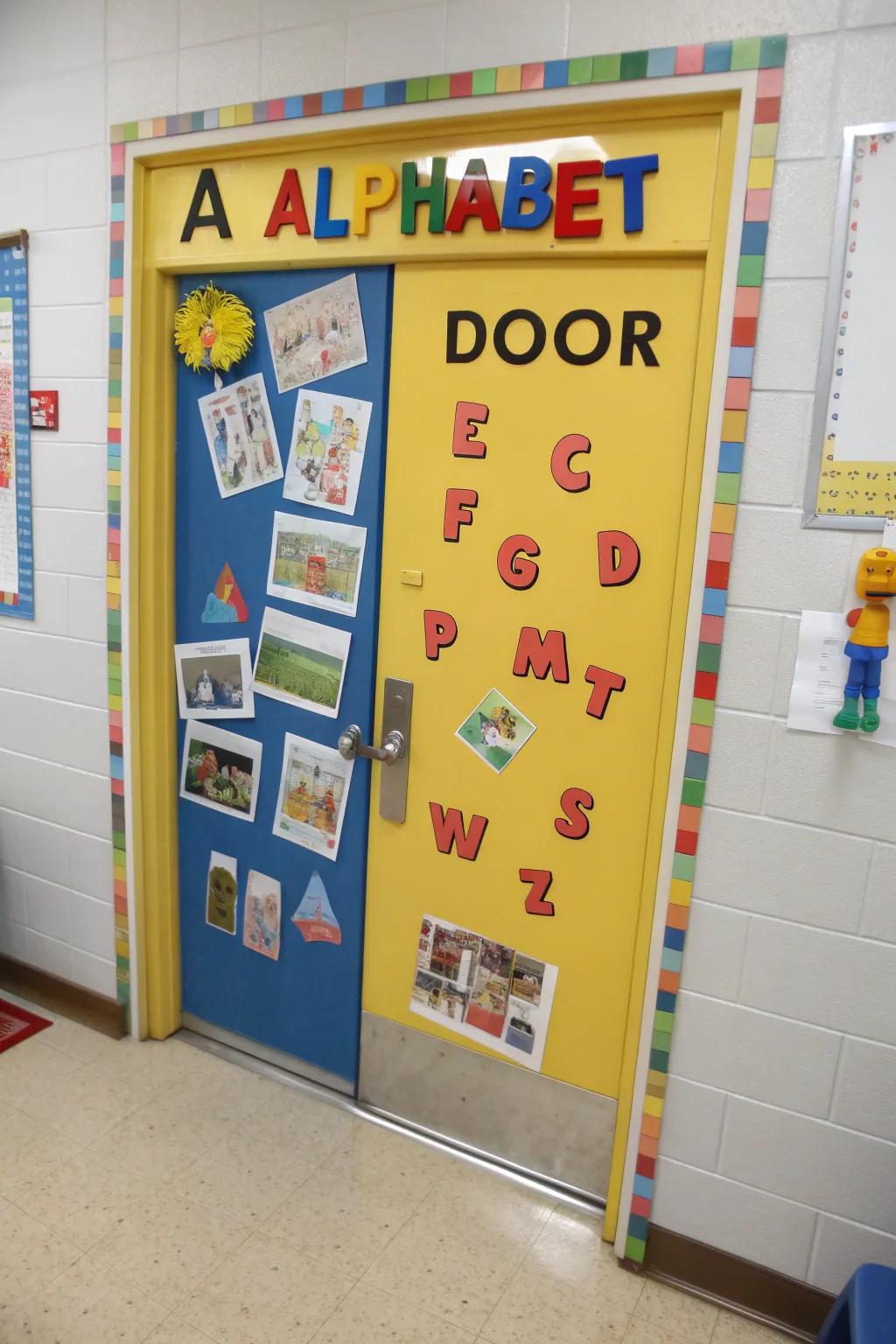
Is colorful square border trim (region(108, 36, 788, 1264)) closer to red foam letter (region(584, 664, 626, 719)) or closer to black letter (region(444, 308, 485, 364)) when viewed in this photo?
red foam letter (region(584, 664, 626, 719))

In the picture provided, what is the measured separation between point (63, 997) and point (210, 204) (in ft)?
7.24

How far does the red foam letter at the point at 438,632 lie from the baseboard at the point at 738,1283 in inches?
51.9

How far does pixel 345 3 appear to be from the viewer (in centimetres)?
176

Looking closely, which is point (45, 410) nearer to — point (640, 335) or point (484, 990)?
point (640, 335)

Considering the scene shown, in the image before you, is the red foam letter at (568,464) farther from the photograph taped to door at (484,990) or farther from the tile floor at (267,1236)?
the tile floor at (267,1236)

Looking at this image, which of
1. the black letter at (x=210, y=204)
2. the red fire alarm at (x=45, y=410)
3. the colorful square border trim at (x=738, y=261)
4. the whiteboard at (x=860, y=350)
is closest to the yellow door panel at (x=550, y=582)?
the colorful square border trim at (x=738, y=261)

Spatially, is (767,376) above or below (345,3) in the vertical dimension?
below

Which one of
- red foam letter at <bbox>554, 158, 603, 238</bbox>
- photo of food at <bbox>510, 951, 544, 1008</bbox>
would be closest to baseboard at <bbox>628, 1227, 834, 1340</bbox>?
photo of food at <bbox>510, 951, 544, 1008</bbox>

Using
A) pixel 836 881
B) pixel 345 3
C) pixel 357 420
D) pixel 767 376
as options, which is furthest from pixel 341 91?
pixel 836 881

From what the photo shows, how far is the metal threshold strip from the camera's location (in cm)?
204

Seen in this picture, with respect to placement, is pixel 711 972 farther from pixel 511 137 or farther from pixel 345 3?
pixel 345 3

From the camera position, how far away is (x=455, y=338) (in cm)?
184

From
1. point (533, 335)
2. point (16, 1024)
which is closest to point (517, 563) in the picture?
point (533, 335)

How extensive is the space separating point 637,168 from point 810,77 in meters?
0.30
